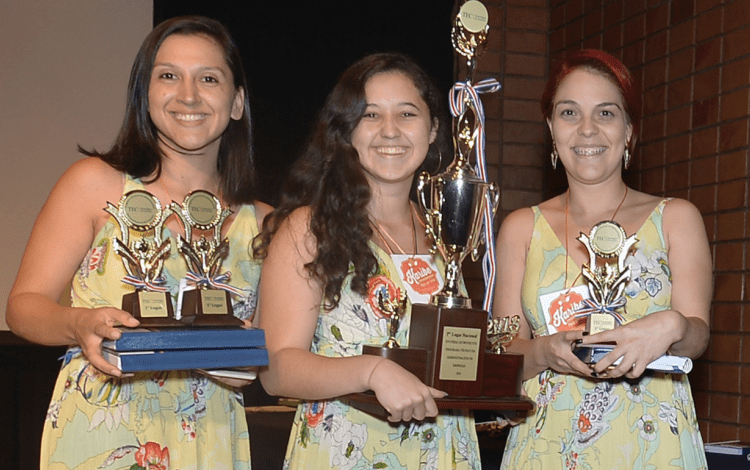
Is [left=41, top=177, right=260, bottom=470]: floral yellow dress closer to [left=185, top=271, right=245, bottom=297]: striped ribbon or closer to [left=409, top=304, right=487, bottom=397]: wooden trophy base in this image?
[left=185, top=271, right=245, bottom=297]: striped ribbon

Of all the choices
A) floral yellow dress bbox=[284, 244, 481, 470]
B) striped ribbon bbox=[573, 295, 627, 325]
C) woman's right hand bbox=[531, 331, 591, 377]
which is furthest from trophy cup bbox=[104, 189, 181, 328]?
striped ribbon bbox=[573, 295, 627, 325]

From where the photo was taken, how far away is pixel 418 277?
6.47 feet

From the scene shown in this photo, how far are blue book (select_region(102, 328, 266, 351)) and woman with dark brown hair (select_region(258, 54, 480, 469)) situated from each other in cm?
14

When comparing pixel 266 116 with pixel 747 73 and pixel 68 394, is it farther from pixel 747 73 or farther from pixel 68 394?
pixel 68 394

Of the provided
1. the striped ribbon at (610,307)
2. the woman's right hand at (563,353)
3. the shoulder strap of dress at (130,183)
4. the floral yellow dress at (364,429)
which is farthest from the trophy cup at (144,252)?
the striped ribbon at (610,307)

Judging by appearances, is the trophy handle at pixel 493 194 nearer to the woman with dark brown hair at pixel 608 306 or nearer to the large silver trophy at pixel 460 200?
the large silver trophy at pixel 460 200

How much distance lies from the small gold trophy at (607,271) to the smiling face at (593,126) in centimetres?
23

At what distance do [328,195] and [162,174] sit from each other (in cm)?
40

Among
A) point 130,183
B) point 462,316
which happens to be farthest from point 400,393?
point 130,183

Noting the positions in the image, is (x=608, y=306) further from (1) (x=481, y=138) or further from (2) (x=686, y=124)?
(2) (x=686, y=124)

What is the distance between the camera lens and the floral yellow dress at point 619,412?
1.94 meters

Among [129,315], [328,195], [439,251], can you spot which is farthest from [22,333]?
[439,251]

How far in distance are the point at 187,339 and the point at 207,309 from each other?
100 mm

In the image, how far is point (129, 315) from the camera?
1568mm
